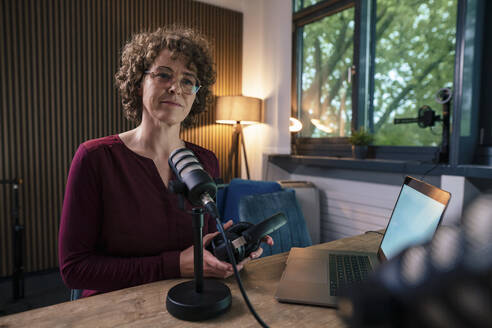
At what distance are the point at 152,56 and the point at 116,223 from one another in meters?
0.61

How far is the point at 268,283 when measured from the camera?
34.8 inches

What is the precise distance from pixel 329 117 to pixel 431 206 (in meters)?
2.51

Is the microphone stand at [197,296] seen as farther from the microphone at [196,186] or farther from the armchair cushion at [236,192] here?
the armchair cushion at [236,192]

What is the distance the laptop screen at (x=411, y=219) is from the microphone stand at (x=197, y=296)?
0.39m

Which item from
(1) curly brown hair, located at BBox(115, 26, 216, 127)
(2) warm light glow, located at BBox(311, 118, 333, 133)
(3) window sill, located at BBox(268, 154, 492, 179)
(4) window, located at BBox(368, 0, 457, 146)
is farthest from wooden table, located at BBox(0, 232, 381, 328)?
(2) warm light glow, located at BBox(311, 118, 333, 133)

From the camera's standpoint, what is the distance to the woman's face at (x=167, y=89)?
1.15 metres

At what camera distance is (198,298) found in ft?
2.35

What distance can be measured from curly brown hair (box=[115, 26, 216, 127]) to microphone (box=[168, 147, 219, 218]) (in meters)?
0.67

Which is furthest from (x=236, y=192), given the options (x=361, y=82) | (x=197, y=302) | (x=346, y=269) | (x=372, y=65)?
(x=197, y=302)

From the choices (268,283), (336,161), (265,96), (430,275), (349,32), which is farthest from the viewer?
(265,96)

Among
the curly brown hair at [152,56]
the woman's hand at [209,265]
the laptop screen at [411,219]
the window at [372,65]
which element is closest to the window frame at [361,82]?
the window at [372,65]

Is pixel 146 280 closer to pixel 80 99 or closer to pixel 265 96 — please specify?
pixel 80 99

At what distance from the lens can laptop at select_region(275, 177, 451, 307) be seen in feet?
2.47

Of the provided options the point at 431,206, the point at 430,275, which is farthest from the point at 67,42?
the point at 430,275
